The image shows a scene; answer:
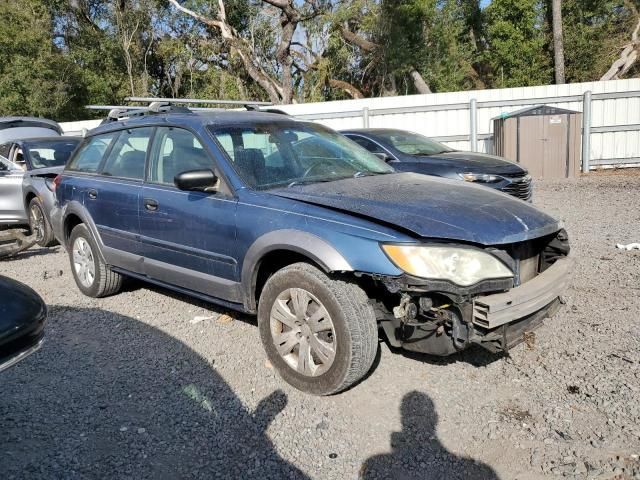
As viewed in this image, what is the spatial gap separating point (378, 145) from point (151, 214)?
4.62 metres

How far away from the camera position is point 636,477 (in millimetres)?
2455

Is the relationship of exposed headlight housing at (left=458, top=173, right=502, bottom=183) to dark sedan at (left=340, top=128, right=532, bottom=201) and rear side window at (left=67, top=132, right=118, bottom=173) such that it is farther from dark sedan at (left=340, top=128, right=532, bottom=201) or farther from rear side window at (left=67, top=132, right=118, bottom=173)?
rear side window at (left=67, top=132, right=118, bottom=173)

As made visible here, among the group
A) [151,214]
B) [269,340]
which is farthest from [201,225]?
[269,340]

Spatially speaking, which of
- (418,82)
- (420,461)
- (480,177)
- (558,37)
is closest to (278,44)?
(418,82)

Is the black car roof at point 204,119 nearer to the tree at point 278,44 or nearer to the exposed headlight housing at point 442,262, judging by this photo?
the exposed headlight housing at point 442,262

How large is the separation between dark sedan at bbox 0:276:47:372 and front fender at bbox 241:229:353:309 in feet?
4.13

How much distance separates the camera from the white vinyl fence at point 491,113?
44.0 feet

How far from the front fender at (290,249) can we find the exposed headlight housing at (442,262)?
294mm

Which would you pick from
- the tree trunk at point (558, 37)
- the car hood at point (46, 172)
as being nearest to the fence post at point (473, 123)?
the tree trunk at point (558, 37)

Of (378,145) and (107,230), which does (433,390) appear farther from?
(378,145)

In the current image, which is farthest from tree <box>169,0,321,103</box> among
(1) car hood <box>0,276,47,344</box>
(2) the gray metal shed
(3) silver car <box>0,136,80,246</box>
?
(1) car hood <box>0,276,47,344</box>

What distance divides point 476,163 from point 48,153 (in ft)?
21.9

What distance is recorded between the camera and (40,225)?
803cm

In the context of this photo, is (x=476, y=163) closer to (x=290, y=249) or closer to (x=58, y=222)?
(x=290, y=249)
